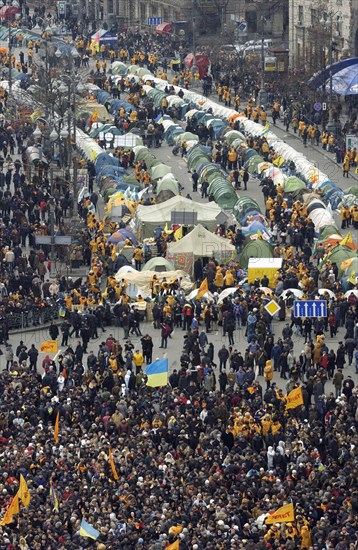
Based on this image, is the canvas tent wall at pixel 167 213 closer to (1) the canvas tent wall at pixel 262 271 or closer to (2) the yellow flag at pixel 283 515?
(1) the canvas tent wall at pixel 262 271

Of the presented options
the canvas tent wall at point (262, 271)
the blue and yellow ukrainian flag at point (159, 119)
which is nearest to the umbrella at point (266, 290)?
the canvas tent wall at point (262, 271)

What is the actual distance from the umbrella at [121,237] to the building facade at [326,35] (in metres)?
30.7

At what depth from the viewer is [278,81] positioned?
343 ft

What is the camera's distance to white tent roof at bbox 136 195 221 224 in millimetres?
73688

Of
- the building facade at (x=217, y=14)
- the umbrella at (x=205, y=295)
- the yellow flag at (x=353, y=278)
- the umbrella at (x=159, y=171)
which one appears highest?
the yellow flag at (x=353, y=278)

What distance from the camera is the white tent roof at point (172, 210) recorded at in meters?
73.7

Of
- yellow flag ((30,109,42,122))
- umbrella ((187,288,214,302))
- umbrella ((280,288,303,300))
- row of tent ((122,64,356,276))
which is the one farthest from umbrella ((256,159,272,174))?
umbrella ((280,288,303,300))

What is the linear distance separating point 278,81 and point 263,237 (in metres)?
34.8

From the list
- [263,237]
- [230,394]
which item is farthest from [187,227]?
[230,394]

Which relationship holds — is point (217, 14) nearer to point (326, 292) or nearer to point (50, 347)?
point (326, 292)

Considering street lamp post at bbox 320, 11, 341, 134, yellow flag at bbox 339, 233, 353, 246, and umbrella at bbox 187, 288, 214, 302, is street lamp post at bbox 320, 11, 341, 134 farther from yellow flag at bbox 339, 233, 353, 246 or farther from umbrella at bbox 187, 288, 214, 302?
umbrella at bbox 187, 288, 214, 302

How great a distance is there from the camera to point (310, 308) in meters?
61.2

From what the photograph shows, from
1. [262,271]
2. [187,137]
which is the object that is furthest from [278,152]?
Result: [262,271]

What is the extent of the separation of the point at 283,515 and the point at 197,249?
25.2 metres
